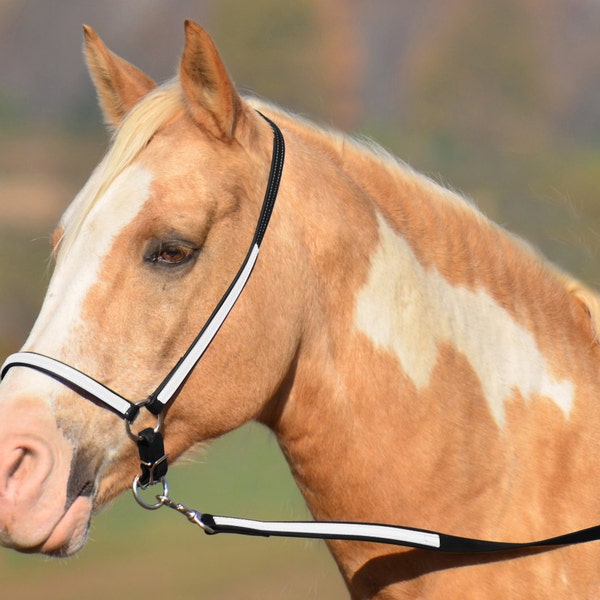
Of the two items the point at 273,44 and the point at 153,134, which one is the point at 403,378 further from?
the point at 273,44

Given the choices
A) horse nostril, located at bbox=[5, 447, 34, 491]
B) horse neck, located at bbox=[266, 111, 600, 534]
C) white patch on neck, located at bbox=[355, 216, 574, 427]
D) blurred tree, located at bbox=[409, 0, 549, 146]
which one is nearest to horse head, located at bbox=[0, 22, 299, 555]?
horse nostril, located at bbox=[5, 447, 34, 491]

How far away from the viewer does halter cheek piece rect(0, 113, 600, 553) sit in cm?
146

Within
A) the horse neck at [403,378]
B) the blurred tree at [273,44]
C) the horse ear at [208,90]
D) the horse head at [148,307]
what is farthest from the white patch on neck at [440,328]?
the blurred tree at [273,44]

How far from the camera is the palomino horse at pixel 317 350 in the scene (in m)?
1.41

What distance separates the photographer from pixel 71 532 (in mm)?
1384

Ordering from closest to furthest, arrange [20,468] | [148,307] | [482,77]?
[20,468], [148,307], [482,77]

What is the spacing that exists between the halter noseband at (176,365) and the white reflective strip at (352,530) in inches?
12.3

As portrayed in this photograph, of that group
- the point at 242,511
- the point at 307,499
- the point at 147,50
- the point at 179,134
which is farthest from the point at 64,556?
the point at 147,50

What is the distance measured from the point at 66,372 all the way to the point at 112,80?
811 millimetres

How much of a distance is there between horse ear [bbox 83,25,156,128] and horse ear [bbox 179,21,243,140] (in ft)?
0.98

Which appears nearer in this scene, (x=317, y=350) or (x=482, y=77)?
(x=317, y=350)

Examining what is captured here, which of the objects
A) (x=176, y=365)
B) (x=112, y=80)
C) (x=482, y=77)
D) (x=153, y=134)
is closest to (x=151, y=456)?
(x=176, y=365)

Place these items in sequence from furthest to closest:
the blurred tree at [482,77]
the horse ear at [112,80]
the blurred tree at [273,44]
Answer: the blurred tree at [482,77] < the blurred tree at [273,44] < the horse ear at [112,80]

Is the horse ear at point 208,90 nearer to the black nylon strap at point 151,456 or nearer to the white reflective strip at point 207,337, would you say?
the white reflective strip at point 207,337
